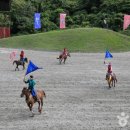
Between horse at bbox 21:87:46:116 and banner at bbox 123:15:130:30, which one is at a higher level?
banner at bbox 123:15:130:30

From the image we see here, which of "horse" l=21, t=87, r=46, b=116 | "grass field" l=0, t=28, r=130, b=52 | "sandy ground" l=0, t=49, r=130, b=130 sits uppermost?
"grass field" l=0, t=28, r=130, b=52

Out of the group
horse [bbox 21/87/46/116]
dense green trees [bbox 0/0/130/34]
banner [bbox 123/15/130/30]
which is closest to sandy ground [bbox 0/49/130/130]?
horse [bbox 21/87/46/116]

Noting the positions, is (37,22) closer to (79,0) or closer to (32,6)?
(32,6)

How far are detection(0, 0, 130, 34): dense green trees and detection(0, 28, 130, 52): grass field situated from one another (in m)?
16.8

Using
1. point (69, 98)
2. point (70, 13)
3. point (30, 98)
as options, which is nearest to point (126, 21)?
point (70, 13)

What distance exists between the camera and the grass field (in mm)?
73875

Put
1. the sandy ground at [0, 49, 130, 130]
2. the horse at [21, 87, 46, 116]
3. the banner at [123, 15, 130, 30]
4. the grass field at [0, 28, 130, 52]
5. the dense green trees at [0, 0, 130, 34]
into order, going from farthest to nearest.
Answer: the dense green trees at [0, 0, 130, 34] < the banner at [123, 15, 130, 30] < the grass field at [0, 28, 130, 52] < the horse at [21, 87, 46, 116] < the sandy ground at [0, 49, 130, 130]

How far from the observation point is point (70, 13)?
4336 inches

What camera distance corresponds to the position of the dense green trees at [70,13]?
326ft

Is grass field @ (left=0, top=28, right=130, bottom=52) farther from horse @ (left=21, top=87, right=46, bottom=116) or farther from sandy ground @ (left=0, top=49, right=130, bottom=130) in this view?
horse @ (left=21, top=87, right=46, bottom=116)

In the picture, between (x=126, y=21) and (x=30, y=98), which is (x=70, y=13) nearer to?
(x=126, y=21)

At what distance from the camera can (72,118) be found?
25109mm

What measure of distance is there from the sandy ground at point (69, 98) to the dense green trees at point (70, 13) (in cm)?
4646

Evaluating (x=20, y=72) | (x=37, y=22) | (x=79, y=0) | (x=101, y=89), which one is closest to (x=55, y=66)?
(x=20, y=72)
